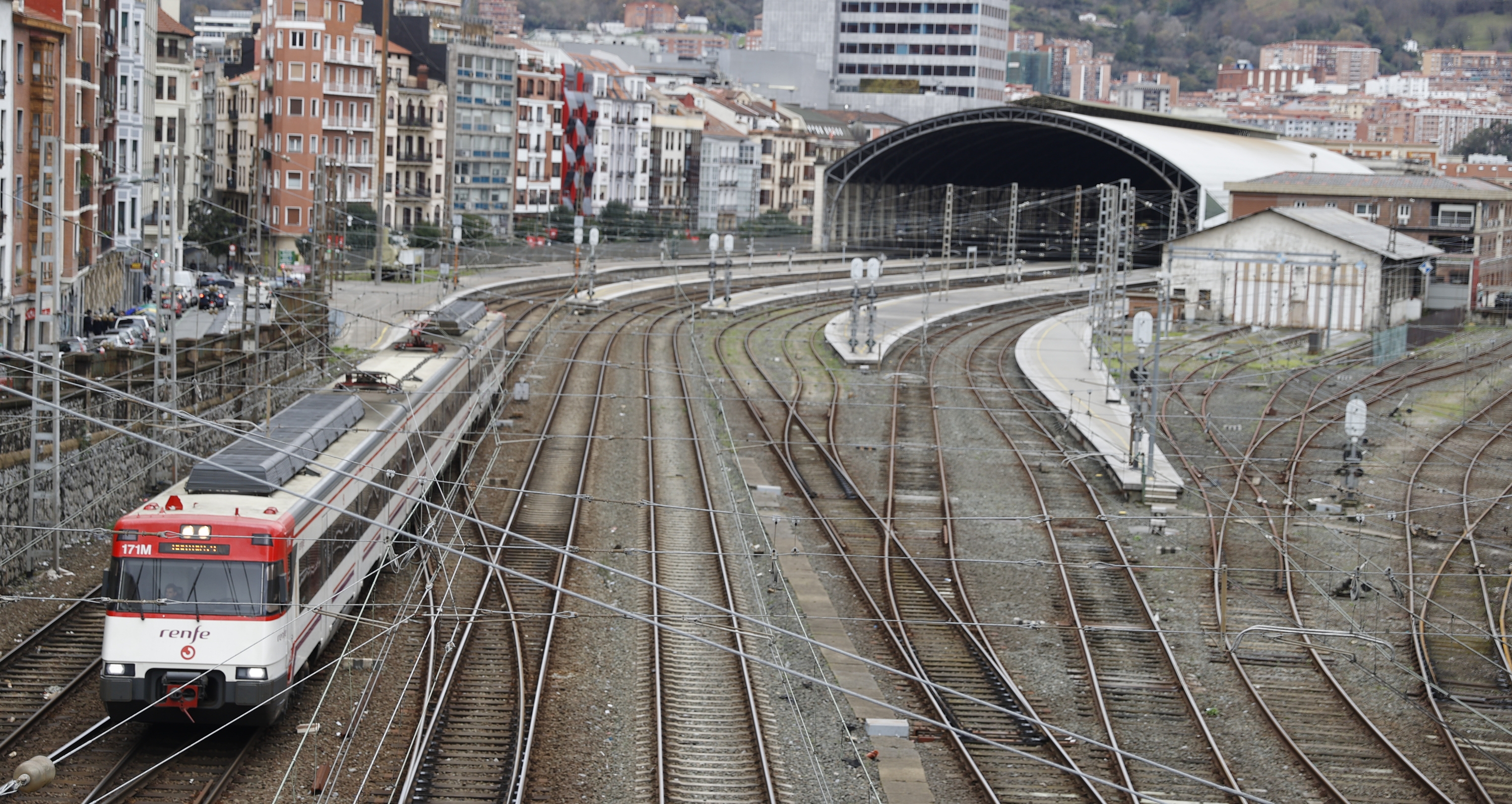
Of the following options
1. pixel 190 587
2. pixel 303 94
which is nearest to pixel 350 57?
pixel 303 94

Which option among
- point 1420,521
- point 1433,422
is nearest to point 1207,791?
point 1420,521

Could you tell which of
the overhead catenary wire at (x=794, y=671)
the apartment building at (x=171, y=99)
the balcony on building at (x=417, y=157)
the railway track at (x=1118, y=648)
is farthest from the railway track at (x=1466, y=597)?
the balcony on building at (x=417, y=157)

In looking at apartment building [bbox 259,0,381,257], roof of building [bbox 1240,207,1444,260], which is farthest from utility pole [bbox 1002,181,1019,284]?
apartment building [bbox 259,0,381,257]

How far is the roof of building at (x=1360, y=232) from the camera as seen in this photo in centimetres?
6544

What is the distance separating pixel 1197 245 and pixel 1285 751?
53.2 meters

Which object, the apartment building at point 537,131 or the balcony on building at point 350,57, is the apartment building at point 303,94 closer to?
the balcony on building at point 350,57

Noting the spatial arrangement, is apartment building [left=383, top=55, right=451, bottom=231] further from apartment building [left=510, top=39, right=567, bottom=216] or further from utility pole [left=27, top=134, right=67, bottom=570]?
utility pole [left=27, top=134, right=67, bottom=570]

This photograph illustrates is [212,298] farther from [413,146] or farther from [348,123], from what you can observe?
[413,146]

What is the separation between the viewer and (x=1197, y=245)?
70.3 metres

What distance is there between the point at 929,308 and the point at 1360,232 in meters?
18.3

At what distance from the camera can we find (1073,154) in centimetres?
10100

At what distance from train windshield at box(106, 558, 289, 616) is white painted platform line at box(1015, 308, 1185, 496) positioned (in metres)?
21.0

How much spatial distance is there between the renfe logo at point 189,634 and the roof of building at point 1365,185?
7058 centimetres

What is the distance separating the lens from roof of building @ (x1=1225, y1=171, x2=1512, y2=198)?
7762 centimetres
